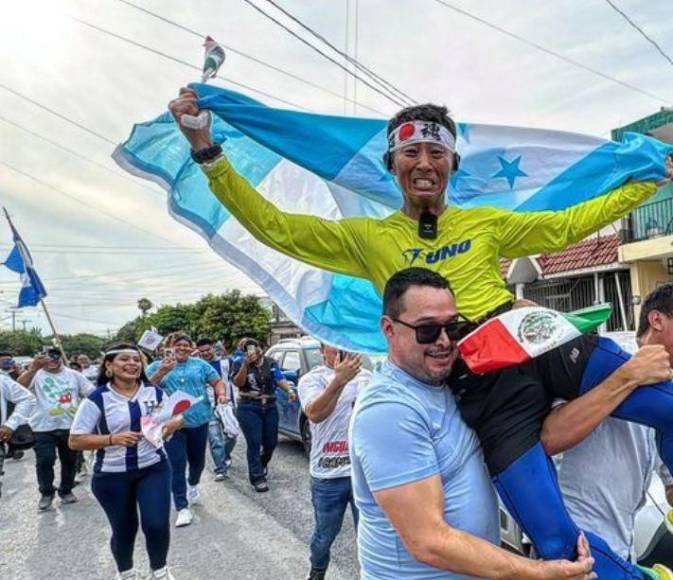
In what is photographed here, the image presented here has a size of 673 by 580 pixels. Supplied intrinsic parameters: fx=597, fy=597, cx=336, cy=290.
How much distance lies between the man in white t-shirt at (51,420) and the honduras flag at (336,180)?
19.0 feet

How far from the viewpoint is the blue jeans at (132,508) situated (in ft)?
13.7

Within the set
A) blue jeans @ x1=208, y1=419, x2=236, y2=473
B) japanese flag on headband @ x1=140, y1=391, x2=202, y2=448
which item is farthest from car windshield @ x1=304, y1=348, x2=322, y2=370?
japanese flag on headband @ x1=140, y1=391, x2=202, y2=448

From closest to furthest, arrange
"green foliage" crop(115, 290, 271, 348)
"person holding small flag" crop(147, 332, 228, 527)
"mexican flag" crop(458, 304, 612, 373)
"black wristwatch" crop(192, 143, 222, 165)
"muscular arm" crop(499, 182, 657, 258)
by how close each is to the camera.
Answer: "mexican flag" crop(458, 304, 612, 373) → "black wristwatch" crop(192, 143, 222, 165) → "muscular arm" crop(499, 182, 657, 258) → "person holding small flag" crop(147, 332, 228, 527) → "green foliage" crop(115, 290, 271, 348)

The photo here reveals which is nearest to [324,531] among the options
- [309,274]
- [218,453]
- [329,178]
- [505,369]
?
[309,274]

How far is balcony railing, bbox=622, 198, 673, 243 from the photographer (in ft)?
46.4

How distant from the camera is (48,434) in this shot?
300 inches

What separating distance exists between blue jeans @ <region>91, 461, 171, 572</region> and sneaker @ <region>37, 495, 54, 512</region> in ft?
11.9

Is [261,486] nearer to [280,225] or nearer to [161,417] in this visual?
[161,417]

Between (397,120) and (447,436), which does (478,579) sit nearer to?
(447,436)

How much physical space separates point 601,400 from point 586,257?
15.0 meters

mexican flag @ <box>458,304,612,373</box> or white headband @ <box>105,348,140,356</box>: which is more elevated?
mexican flag @ <box>458,304,612,373</box>

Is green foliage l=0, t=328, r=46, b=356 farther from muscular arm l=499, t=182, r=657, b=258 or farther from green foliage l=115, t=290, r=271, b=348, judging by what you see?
muscular arm l=499, t=182, r=657, b=258

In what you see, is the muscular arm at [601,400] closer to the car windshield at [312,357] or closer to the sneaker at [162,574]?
the sneaker at [162,574]

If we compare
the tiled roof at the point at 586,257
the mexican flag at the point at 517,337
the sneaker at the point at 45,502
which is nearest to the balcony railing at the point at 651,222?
the tiled roof at the point at 586,257
